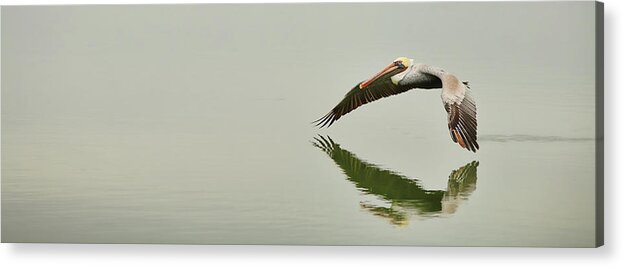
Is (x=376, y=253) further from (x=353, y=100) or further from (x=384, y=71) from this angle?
(x=384, y=71)

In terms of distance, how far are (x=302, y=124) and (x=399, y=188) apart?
1.46 feet

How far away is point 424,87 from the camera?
440 cm

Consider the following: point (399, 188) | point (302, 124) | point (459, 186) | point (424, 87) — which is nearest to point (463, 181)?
point (459, 186)

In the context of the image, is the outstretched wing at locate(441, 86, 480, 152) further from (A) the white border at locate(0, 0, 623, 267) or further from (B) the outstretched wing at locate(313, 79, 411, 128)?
(A) the white border at locate(0, 0, 623, 267)

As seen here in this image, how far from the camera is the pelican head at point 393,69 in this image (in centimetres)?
439

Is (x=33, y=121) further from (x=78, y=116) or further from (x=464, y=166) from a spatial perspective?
(x=464, y=166)

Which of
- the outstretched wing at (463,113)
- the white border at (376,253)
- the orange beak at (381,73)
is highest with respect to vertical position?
the orange beak at (381,73)

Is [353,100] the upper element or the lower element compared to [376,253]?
upper

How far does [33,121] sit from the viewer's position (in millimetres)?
4484

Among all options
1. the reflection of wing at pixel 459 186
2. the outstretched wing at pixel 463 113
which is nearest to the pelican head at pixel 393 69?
the outstretched wing at pixel 463 113

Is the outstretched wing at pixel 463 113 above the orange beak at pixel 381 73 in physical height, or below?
below

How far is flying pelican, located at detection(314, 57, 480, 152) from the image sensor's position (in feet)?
14.4

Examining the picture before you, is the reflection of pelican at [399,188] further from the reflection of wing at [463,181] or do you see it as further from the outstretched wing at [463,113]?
the outstretched wing at [463,113]

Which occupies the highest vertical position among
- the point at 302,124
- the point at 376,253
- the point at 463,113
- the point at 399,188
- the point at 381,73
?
the point at 381,73
